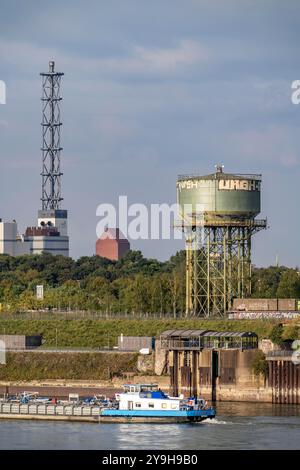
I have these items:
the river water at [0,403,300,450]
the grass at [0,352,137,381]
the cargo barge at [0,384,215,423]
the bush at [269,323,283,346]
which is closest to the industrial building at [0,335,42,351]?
the grass at [0,352,137,381]

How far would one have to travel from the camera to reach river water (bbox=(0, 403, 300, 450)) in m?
119

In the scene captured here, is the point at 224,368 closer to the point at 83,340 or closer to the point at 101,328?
the point at 83,340

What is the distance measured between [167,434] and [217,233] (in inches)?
2561

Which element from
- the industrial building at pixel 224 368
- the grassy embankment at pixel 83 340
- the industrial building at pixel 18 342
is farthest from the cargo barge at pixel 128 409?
the industrial building at pixel 18 342

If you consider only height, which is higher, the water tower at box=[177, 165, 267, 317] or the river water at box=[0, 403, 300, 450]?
the water tower at box=[177, 165, 267, 317]

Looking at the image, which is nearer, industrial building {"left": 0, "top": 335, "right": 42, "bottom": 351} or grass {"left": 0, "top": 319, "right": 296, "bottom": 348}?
industrial building {"left": 0, "top": 335, "right": 42, "bottom": 351}

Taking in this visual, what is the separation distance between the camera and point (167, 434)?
12638cm

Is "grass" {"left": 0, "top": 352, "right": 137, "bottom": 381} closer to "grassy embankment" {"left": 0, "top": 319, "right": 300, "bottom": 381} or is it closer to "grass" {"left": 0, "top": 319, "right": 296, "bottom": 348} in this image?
"grassy embankment" {"left": 0, "top": 319, "right": 300, "bottom": 381}

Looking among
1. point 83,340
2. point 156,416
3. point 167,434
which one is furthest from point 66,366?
point 167,434
